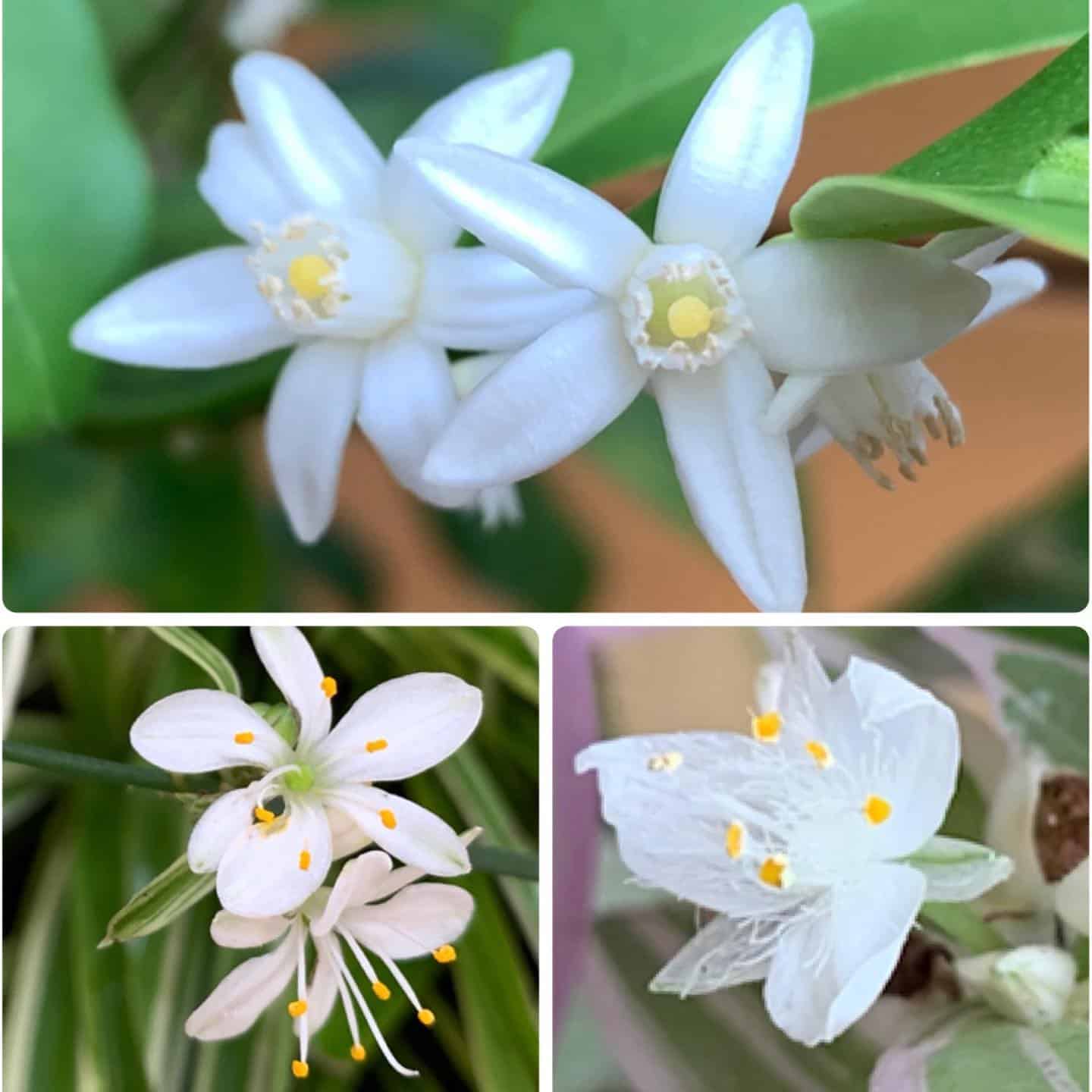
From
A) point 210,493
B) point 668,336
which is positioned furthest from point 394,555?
point 668,336

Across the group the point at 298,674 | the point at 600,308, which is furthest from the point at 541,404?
the point at 298,674

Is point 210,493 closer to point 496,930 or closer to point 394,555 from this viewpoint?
point 394,555

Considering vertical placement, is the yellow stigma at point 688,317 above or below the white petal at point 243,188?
below

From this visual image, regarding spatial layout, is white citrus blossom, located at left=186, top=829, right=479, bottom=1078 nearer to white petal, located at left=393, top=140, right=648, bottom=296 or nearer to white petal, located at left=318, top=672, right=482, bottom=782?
white petal, located at left=318, top=672, right=482, bottom=782

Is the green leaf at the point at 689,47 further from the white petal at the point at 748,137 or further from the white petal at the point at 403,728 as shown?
the white petal at the point at 403,728

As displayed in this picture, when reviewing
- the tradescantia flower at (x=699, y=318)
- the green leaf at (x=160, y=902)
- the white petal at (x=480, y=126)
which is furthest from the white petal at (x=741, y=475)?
the green leaf at (x=160, y=902)

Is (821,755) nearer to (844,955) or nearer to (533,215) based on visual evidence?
(844,955)
